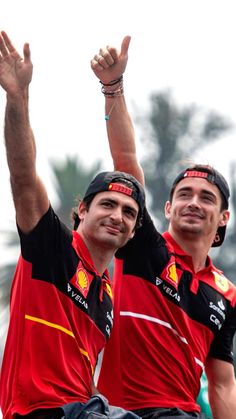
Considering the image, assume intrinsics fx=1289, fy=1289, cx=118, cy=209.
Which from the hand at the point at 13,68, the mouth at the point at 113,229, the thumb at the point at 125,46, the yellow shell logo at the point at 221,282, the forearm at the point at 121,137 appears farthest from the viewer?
the yellow shell logo at the point at 221,282

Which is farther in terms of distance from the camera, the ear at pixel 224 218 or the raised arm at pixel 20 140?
the ear at pixel 224 218

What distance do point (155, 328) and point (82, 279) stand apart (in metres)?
0.90

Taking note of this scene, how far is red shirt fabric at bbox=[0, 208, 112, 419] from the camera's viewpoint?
25.2 feet

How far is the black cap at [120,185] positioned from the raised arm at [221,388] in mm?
1575

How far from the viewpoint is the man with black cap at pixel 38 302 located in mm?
7703

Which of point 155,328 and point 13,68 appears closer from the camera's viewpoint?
point 13,68

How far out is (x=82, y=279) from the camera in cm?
817

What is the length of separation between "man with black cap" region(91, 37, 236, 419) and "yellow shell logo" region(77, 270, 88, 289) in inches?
28.4

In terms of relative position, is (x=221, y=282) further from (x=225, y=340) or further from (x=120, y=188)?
(x=120, y=188)

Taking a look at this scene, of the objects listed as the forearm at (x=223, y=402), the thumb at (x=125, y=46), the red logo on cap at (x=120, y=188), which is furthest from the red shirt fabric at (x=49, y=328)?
the forearm at (x=223, y=402)

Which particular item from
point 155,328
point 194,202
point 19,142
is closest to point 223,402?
point 155,328

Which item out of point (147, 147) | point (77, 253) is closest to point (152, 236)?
point (77, 253)

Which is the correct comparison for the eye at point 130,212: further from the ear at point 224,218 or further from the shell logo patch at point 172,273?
the ear at point 224,218

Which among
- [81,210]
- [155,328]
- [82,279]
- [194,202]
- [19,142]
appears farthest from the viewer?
[194,202]
